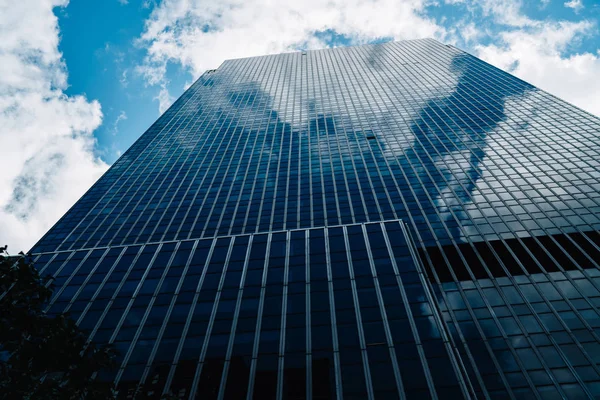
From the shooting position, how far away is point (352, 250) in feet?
135

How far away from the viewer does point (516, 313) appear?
4269 centimetres

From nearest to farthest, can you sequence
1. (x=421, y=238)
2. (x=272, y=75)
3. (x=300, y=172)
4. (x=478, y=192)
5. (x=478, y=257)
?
(x=478, y=257)
(x=421, y=238)
(x=478, y=192)
(x=300, y=172)
(x=272, y=75)

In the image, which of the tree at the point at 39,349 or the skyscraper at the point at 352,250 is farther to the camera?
the skyscraper at the point at 352,250

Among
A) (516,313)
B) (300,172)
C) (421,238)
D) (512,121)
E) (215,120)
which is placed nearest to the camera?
(516,313)

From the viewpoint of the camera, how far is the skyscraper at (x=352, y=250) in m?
30.1

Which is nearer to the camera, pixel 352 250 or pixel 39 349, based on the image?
pixel 39 349

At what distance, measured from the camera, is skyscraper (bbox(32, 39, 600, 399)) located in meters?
30.1

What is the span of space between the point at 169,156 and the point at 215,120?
24088 mm

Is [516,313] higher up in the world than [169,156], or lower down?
lower down

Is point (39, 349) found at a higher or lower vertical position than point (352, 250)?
lower

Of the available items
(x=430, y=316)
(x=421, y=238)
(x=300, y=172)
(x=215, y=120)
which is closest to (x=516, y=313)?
(x=430, y=316)

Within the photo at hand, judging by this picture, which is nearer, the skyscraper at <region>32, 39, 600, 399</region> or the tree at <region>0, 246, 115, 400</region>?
the tree at <region>0, 246, 115, 400</region>

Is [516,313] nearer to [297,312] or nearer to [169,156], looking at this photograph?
[297,312]

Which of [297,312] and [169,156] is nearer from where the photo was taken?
[297,312]
